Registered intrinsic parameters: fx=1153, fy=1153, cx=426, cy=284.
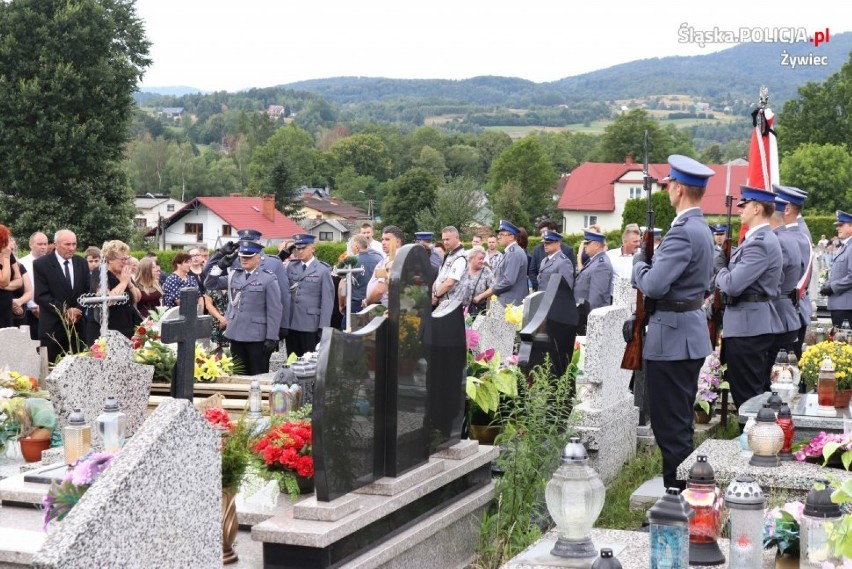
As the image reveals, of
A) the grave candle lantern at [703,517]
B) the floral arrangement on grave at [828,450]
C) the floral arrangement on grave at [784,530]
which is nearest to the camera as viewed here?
the grave candle lantern at [703,517]

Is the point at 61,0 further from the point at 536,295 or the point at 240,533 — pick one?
the point at 240,533

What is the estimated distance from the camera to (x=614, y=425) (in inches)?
Answer: 330

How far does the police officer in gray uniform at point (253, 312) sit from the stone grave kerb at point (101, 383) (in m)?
3.80

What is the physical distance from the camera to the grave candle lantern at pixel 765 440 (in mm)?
6180

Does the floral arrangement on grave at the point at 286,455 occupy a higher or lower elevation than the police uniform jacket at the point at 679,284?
lower

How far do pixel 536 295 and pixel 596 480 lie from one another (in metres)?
3.71

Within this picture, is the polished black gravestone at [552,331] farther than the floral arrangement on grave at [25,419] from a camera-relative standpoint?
Yes

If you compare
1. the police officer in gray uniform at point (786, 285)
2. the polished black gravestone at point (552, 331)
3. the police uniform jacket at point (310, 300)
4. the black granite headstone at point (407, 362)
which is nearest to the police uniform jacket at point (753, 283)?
the police officer in gray uniform at point (786, 285)

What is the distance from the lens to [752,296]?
826 centimetres

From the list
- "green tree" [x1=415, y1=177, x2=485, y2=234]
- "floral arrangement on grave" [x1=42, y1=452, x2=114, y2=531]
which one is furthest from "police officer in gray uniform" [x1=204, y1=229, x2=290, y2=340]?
"green tree" [x1=415, y1=177, x2=485, y2=234]

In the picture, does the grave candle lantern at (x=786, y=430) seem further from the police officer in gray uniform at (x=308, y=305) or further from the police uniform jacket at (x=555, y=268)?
the police uniform jacket at (x=555, y=268)

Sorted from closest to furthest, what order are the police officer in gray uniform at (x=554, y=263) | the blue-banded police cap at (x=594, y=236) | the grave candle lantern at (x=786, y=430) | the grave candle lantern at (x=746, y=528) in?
1. the grave candle lantern at (x=746, y=528)
2. the grave candle lantern at (x=786, y=430)
3. the blue-banded police cap at (x=594, y=236)
4. the police officer in gray uniform at (x=554, y=263)

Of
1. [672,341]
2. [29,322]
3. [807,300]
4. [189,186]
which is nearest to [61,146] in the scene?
[29,322]

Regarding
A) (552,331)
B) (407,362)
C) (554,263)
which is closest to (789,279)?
(552,331)
